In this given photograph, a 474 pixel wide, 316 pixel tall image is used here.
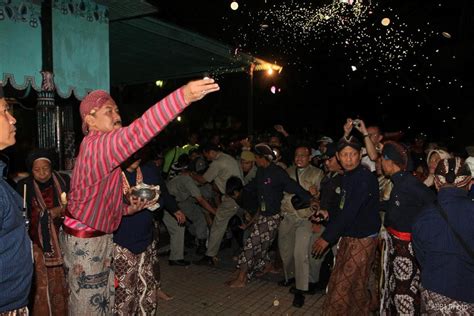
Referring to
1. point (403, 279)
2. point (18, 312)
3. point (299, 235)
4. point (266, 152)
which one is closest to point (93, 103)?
point (18, 312)

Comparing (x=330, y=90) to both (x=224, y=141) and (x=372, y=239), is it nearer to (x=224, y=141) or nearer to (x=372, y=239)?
(x=224, y=141)

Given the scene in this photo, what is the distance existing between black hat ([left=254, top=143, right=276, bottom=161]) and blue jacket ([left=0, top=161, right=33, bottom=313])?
4113 mm

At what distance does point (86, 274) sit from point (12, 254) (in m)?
0.81

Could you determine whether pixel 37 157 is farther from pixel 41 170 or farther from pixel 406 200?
pixel 406 200

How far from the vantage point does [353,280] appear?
439 centimetres

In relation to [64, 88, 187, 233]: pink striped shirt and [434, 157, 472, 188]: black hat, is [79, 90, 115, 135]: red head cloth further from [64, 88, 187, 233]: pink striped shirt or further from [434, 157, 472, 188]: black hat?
[434, 157, 472, 188]: black hat

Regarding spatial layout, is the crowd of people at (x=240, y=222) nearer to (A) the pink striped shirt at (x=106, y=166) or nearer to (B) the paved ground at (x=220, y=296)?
(A) the pink striped shirt at (x=106, y=166)

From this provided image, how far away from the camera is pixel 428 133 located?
1669 centimetres

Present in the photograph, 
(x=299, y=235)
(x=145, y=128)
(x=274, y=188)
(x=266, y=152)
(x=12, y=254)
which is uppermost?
(x=145, y=128)

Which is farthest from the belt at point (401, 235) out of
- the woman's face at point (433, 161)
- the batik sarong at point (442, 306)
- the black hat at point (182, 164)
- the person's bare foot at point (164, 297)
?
the black hat at point (182, 164)

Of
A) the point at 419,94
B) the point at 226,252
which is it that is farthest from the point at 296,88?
the point at 226,252

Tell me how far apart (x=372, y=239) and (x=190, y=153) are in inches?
223

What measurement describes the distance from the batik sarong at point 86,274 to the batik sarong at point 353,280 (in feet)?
8.44

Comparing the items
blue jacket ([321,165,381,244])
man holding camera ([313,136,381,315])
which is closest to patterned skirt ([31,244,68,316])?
man holding camera ([313,136,381,315])
